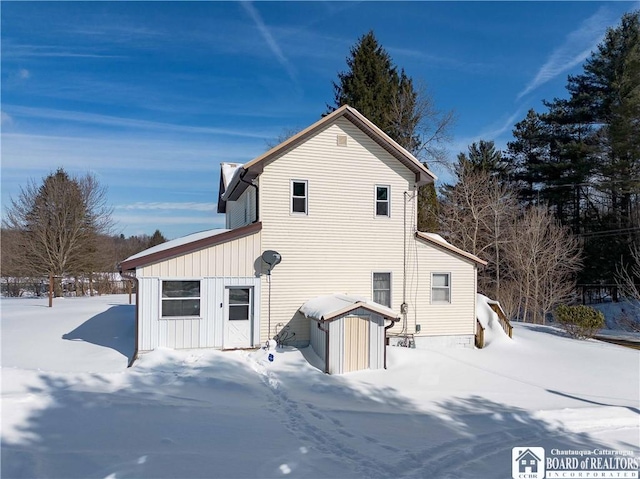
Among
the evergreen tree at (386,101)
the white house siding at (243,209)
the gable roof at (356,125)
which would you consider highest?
the evergreen tree at (386,101)

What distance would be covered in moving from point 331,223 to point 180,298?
511 centimetres

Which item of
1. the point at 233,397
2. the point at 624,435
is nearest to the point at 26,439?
the point at 233,397

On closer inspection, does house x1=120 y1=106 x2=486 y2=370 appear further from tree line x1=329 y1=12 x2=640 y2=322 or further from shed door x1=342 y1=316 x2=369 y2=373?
tree line x1=329 y1=12 x2=640 y2=322

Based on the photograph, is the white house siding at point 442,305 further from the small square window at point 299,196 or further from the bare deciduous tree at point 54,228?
the bare deciduous tree at point 54,228

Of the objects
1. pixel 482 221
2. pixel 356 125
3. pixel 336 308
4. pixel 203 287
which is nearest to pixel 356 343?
pixel 336 308

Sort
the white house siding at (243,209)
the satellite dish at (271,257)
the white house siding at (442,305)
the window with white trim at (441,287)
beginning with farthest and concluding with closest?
1. the window with white trim at (441,287)
2. the white house siding at (442,305)
3. the white house siding at (243,209)
4. the satellite dish at (271,257)

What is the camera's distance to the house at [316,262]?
1121cm

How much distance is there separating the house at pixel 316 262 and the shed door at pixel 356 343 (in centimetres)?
8

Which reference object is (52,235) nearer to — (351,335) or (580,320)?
(351,335)

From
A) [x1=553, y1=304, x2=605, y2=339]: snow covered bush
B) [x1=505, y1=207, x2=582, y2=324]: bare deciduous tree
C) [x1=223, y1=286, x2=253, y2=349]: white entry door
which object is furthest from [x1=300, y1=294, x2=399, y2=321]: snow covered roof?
[x1=505, y1=207, x2=582, y2=324]: bare deciduous tree

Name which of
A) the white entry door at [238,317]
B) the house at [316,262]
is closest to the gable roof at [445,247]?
the house at [316,262]

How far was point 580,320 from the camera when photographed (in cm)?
1636

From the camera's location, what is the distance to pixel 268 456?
5.21 meters

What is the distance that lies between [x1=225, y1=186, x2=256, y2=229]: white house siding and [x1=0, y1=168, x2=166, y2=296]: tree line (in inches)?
620
